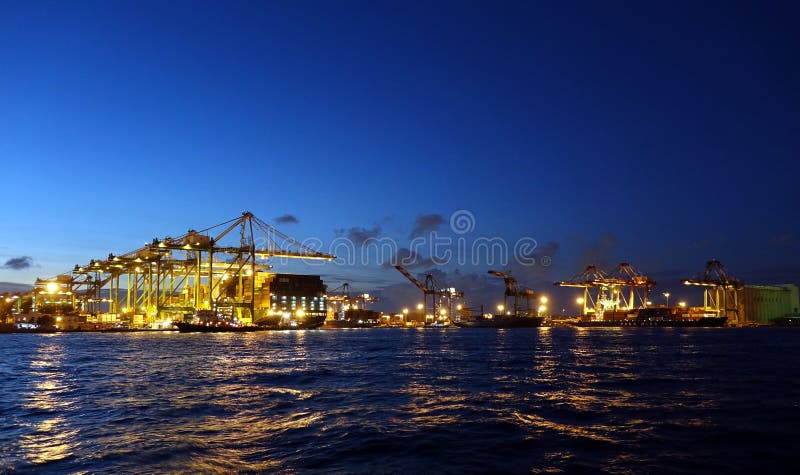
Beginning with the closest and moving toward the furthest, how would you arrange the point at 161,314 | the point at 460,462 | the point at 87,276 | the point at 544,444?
the point at 460,462 < the point at 544,444 < the point at 161,314 < the point at 87,276

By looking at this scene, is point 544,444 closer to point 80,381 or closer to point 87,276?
point 80,381

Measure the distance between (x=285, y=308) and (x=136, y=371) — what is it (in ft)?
419

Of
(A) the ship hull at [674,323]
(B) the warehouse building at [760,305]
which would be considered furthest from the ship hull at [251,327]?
(B) the warehouse building at [760,305]

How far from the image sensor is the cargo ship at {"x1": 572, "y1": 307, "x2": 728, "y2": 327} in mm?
Result: 167475

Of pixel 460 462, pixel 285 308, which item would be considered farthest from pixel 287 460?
pixel 285 308

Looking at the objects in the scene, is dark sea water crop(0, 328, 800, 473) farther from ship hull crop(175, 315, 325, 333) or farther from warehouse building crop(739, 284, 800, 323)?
warehouse building crop(739, 284, 800, 323)

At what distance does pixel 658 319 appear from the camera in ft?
570

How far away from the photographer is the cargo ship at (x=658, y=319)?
16748 cm

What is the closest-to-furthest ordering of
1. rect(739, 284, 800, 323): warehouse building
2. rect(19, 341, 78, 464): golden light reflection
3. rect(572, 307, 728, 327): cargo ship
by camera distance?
rect(19, 341, 78, 464): golden light reflection → rect(572, 307, 728, 327): cargo ship → rect(739, 284, 800, 323): warehouse building

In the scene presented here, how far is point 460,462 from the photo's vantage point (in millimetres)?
11891

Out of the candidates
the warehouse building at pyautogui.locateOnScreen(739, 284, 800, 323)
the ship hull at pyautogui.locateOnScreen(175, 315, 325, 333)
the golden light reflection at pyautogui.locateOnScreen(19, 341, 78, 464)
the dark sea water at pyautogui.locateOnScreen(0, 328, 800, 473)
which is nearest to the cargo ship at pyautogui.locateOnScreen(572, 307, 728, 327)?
the warehouse building at pyautogui.locateOnScreen(739, 284, 800, 323)

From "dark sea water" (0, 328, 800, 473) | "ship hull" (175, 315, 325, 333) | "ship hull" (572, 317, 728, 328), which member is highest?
"dark sea water" (0, 328, 800, 473)

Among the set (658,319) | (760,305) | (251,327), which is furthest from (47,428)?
(760,305)

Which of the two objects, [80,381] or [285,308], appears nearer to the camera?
[80,381]
